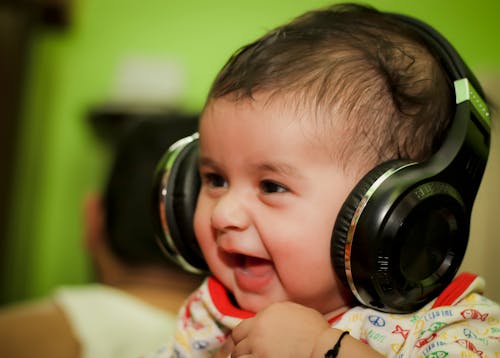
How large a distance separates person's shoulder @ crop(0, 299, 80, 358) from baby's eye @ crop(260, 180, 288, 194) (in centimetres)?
81

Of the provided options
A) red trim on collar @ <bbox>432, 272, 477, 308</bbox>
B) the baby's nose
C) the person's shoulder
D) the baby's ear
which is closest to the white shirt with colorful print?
red trim on collar @ <bbox>432, 272, 477, 308</bbox>

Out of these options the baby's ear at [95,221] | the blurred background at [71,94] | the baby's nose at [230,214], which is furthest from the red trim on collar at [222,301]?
the blurred background at [71,94]

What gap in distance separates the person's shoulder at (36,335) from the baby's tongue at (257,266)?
0.74 metres

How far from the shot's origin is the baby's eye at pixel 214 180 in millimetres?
665

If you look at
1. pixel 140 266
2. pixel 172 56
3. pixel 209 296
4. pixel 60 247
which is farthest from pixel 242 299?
pixel 60 247

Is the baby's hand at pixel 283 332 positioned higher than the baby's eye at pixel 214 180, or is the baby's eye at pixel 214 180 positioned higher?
the baby's eye at pixel 214 180

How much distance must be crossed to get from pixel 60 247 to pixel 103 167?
421mm

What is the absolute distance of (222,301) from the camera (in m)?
0.68

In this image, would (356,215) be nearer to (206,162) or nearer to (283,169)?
(283,169)

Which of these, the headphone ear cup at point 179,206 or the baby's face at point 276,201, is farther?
the headphone ear cup at point 179,206

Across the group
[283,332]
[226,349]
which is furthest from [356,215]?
[226,349]

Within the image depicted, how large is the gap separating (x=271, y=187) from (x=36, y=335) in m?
0.86

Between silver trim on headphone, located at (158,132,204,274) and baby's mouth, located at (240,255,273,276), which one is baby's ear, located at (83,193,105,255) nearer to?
silver trim on headphone, located at (158,132,204,274)

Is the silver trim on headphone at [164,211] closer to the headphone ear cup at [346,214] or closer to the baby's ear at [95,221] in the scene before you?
the headphone ear cup at [346,214]
